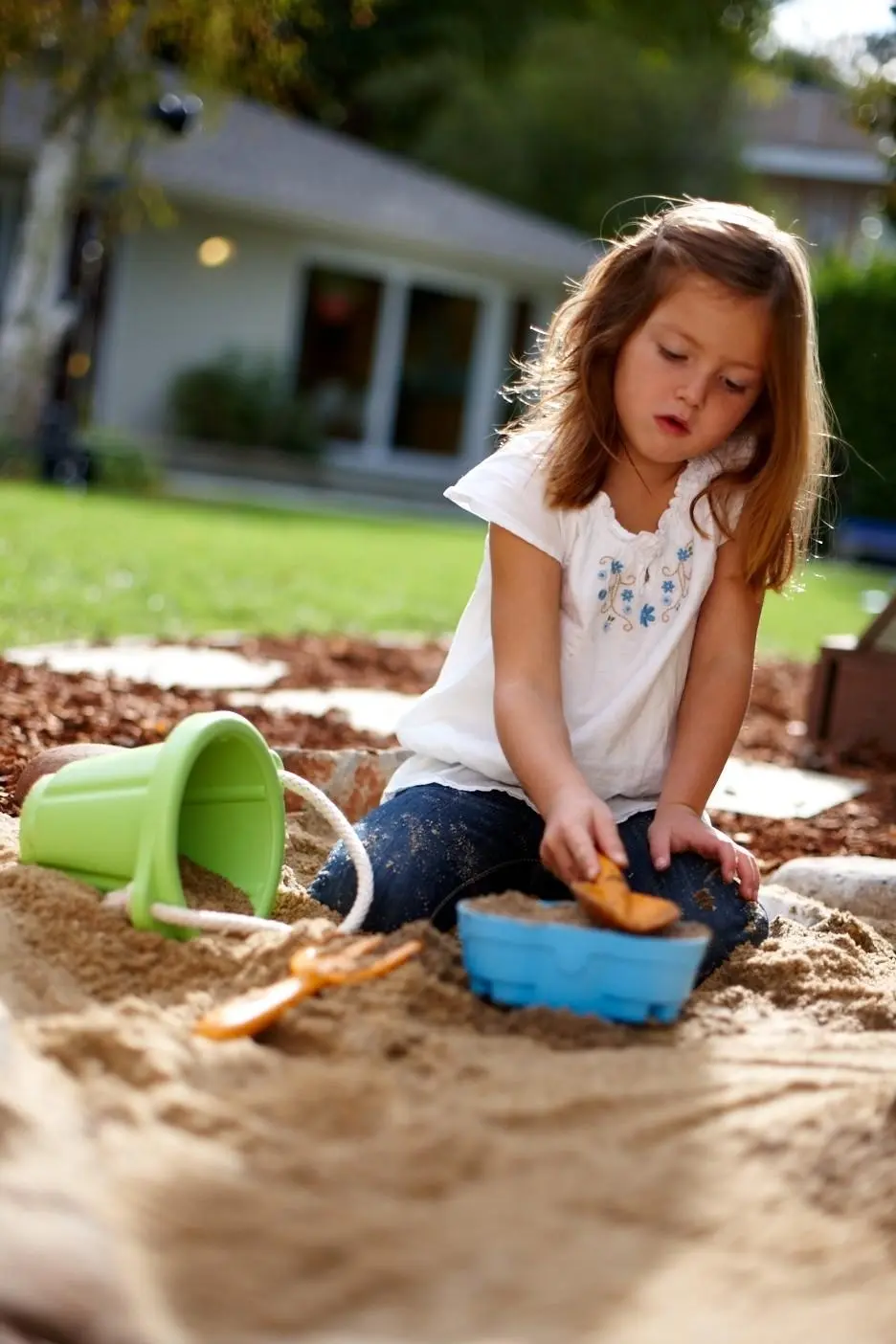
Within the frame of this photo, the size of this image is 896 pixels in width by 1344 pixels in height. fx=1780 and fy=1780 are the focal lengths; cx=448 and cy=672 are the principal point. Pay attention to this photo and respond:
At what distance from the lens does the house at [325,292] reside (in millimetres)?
19375

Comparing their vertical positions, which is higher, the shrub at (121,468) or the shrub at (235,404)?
the shrub at (235,404)

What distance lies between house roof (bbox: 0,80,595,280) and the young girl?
1593 cm

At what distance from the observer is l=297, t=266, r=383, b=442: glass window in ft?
70.8

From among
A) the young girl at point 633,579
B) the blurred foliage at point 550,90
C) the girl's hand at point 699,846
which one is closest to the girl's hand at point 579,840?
the young girl at point 633,579

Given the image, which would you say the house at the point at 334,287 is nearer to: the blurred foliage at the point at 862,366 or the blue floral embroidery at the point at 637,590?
the blurred foliage at the point at 862,366

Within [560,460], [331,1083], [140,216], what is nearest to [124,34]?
[140,216]

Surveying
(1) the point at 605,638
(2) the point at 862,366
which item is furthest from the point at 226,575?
(2) the point at 862,366

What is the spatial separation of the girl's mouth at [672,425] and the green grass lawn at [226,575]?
208 cm

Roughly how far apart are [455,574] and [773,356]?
26.7 ft

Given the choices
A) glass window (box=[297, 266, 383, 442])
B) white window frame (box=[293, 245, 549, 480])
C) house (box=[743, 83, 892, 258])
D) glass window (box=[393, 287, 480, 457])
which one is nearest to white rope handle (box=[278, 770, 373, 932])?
white window frame (box=[293, 245, 549, 480])

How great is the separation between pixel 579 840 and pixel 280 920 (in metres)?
0.65

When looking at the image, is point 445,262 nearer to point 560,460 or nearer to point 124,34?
point 124,34

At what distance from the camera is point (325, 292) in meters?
21.6

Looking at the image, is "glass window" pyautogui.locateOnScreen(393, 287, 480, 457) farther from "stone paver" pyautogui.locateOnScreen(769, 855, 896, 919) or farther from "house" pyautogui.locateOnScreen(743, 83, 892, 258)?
"stone paver" pyautogui.locateOnScreen(769, 855, 896, 919)
